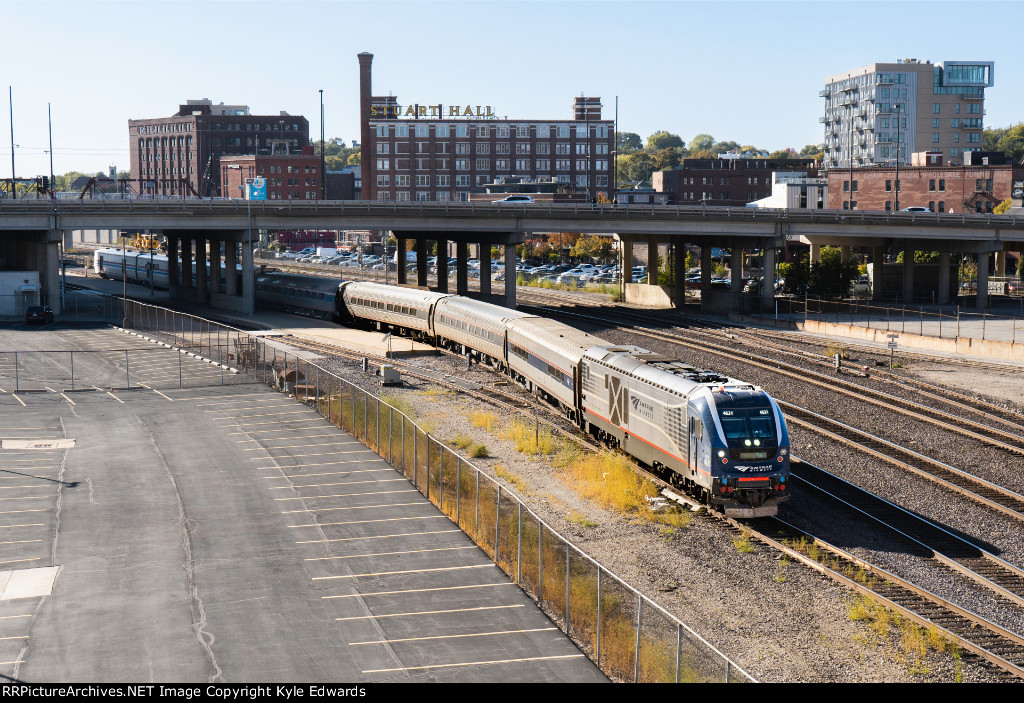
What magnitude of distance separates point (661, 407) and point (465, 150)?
6315 inches

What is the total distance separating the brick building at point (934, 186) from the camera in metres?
134

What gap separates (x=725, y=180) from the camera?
19500cm

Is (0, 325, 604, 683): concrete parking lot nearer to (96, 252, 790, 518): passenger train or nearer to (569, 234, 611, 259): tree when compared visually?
(96, 252, 790, 518): passenger train

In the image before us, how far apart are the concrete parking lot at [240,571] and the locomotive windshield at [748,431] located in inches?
305

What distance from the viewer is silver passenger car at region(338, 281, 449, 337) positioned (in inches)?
2650

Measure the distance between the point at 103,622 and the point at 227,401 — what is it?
27377 mm

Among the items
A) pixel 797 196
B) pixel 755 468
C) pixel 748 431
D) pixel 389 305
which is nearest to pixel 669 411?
pixel 748 431

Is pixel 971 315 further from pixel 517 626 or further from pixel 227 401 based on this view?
pixel 517 626

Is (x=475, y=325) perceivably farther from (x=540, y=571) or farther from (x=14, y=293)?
(x=14, y=293)

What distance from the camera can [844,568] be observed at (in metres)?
26.6

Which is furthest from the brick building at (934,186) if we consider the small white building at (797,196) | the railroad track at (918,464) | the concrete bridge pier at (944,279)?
the railroad track at (918,464)

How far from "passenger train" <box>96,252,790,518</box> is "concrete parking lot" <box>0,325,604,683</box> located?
283 inches

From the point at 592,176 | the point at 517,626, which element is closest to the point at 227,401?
the point at 517,626

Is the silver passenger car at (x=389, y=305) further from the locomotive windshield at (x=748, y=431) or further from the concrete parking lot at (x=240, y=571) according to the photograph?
the locomotive windshield at (x=748, y=431)
